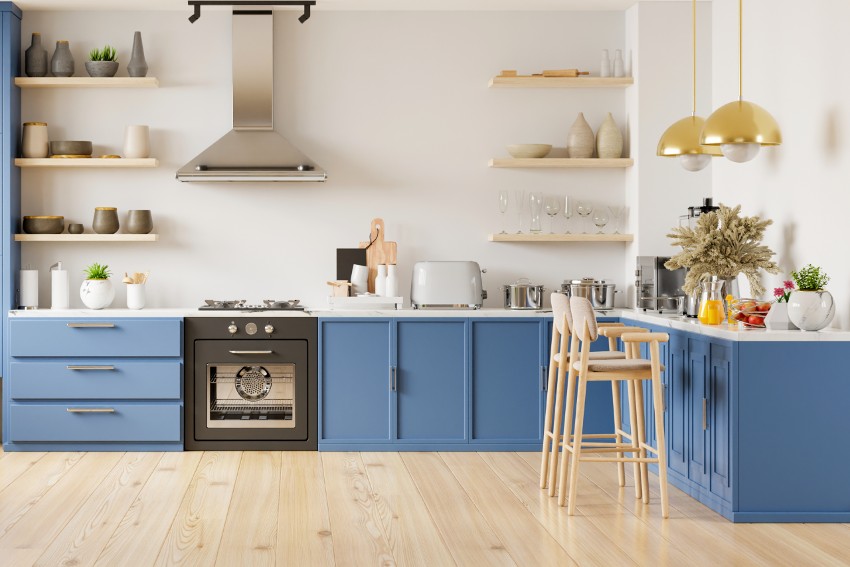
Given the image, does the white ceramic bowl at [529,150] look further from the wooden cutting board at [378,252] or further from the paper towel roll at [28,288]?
the paper towel roll at [28,288]

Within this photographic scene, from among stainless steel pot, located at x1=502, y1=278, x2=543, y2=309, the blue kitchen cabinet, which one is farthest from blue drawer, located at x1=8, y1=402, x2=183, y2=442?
stainless steel pot, located at x1=502, y1=278, x2=543, y2=309

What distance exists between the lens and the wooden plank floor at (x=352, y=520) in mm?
3422

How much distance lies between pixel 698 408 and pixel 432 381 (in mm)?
1611

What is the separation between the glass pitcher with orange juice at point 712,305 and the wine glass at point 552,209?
1.49 meters

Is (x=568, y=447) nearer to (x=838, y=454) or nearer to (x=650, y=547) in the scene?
(x=650, y=547)

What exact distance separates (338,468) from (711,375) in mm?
1916

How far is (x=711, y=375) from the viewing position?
408 cm

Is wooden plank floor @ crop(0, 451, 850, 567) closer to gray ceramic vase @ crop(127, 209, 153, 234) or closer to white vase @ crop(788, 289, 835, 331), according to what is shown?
white vase @ crop(788, 289, 835, 331)

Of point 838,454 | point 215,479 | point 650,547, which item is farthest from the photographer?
point 215,479

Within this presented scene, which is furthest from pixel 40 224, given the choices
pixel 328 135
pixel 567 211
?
pixel 567 211

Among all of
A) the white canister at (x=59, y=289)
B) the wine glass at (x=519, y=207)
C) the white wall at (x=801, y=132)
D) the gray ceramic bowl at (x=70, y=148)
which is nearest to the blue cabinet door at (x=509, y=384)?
the wine glass at (x=519, y=207)

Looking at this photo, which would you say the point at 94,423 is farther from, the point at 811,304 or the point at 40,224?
the point at 811,304

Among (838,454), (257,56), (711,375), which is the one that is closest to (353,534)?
(711,375)

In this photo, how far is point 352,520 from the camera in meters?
3.90
